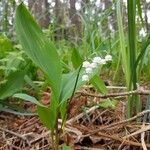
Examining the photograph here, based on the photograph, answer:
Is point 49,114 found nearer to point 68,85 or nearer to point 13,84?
point 68,85

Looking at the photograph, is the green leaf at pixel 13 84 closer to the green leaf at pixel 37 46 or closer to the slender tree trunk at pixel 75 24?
the green leaf at pixel 37 46

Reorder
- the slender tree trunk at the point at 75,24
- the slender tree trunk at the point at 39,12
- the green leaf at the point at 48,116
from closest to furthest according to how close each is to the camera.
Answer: the green leaf at the point at 48,116 < the slender tree trunk at the point at 39,12 < the slender tree trunk at the point at 75,24

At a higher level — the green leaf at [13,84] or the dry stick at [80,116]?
the green leaf at [13,84]

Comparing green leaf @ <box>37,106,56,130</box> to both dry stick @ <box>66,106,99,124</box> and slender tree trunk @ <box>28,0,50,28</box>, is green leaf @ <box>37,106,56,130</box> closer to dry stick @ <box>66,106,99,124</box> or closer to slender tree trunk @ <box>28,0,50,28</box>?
dry stick @ <box>66,106,99,124</box>

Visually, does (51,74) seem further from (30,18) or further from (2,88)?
(2,88)

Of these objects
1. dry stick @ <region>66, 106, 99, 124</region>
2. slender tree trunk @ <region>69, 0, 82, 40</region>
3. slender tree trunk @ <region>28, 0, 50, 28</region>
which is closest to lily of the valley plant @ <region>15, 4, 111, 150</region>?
dry stick @ <region>66, 106, 99, 124</region>

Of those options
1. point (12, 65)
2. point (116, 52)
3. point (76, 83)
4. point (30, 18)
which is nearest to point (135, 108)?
point (76, 83)

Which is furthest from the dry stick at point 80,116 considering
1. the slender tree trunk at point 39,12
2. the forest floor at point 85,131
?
the slender tree trunk at point 39,12
